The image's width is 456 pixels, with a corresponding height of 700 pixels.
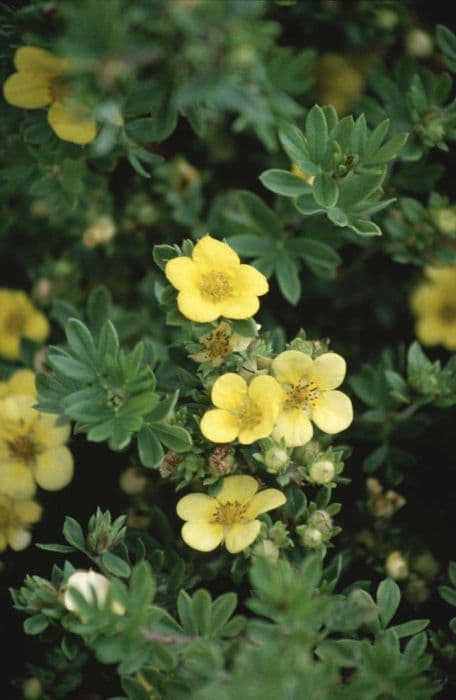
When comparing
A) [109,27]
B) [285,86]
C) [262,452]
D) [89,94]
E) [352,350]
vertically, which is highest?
[109,27]

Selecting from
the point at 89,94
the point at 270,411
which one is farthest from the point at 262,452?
the point at 89,94

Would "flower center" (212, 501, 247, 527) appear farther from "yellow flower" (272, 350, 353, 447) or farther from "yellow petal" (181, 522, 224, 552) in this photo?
"yellow flower" (272, 350, 353, 447)

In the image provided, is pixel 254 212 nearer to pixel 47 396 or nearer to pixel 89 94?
pixel 47 396

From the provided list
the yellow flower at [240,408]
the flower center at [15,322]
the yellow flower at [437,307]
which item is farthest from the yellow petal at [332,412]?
the flower center at [15,322]

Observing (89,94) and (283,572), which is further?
(283,572)

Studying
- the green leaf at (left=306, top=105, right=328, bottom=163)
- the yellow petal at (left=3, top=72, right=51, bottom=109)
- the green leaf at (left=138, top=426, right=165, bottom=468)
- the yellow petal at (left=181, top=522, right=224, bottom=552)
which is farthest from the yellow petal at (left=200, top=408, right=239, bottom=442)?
the yellow petal at (left=3, top=72, right=51, bottom=109)

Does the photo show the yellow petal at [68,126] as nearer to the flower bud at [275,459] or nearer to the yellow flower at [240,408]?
the yellow flower at [240,408]

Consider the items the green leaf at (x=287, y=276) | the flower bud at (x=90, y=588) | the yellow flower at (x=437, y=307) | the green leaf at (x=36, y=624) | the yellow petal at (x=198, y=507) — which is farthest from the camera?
the yellow flower at (x=437, y=307)
